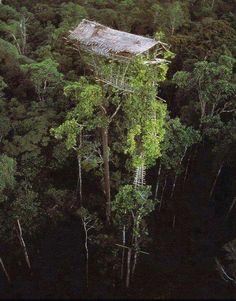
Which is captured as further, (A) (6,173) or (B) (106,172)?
(B) (106,172)

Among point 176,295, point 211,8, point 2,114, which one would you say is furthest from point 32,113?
point 211,8

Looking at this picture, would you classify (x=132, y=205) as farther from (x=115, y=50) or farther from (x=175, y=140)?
(x=115, y=50)

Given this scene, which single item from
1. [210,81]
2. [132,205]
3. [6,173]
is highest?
[210,81]

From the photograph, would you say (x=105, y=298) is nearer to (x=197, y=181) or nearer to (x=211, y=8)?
(x=197, y=181)

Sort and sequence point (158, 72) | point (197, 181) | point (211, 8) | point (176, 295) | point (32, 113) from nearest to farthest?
point (158, 72)
point (176, 295)
point (32, 113)
point (197, 181)
point (211, 8)

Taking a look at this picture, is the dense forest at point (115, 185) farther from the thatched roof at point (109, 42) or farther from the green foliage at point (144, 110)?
the thatched roof at point (109, 42)

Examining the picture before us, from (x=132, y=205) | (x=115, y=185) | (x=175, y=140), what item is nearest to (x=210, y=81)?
(x=175, y=140)

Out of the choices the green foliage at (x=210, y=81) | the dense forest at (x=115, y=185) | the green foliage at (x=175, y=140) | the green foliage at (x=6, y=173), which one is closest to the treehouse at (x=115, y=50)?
the dense forest at (x=115, y=185)
